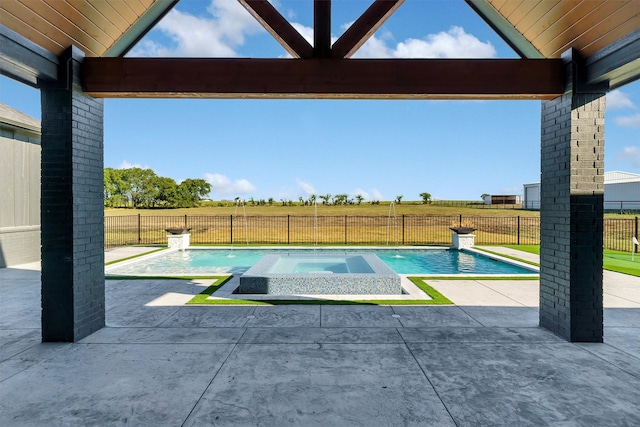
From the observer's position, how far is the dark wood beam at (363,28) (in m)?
3.92

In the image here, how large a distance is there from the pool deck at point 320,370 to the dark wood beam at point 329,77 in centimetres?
308

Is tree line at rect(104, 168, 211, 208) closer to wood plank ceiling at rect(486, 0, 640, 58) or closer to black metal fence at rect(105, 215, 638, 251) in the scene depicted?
black metal fence at rect(105, 215, 638, 251)

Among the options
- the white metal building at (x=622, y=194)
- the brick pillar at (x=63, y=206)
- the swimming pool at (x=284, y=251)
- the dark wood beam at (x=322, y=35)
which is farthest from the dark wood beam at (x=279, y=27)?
the white metal building at (x=622, y=194)

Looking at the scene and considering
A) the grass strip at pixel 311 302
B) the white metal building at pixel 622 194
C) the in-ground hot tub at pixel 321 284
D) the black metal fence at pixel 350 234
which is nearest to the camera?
the grass strip at pixel 311 302

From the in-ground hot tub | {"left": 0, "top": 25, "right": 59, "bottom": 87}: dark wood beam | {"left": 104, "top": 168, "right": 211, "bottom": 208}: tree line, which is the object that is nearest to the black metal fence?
the in-ground hot tub

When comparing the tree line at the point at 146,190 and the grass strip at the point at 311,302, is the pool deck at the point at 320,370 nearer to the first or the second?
the grass strip at the point at 311,302

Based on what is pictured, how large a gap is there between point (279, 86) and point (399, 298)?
13.8 ft

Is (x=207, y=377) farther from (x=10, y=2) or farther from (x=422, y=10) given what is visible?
(x=422, y=10)

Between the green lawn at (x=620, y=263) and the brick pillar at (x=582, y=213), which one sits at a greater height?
the brick pillar at (x=582, y=213)

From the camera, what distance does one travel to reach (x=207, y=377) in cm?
324

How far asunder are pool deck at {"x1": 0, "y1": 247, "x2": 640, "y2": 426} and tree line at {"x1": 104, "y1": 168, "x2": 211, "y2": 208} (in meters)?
60.5

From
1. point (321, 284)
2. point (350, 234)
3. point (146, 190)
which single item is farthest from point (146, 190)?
point (321, 284)

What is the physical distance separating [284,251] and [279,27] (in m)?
10.1

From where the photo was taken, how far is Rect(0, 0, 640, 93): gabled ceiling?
11.0ft
